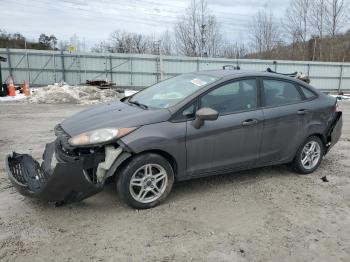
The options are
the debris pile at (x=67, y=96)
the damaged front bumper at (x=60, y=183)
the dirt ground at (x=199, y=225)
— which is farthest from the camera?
the debris pile at (x=67, y=96)

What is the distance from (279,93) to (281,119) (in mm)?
405

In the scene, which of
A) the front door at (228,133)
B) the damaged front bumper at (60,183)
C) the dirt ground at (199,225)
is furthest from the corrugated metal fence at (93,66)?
the damaged front bumper at (60,183)

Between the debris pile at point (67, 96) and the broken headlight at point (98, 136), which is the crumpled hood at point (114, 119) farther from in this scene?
the debris pile at point (67, 96)

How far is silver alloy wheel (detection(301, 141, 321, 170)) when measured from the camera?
5.18 metres

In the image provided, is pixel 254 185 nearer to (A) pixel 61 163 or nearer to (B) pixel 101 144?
(B) pixel 101 144

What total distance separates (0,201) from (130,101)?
81.9 inches

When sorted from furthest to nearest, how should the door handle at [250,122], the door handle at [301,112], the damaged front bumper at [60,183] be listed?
the door handle at [301,112] → the door handle at [250,122] → the damaged front bumper at [60,183]

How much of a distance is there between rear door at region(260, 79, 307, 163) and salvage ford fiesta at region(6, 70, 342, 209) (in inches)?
0.6

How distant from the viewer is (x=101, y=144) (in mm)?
3660

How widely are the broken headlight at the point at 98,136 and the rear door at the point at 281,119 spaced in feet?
6.56

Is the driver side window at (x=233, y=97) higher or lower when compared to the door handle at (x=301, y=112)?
higher

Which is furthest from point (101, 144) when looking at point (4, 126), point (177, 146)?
point (4, 126)

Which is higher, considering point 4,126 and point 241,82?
point 241,82

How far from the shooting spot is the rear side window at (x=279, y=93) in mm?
4758
